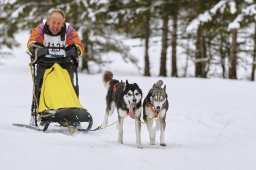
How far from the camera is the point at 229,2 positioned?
1705 cm

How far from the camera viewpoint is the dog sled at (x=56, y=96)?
7.75 metres

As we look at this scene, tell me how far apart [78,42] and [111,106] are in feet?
5.22

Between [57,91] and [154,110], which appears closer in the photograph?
[154,110]

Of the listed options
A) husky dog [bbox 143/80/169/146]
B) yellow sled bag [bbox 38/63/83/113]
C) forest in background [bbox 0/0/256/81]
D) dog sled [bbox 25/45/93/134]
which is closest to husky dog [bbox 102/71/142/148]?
husky dog [bbox 143/80/169/146]

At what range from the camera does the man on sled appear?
7809 millimetres

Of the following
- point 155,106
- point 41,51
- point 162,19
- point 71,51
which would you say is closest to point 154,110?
point 155,106

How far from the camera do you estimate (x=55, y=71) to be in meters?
8.23

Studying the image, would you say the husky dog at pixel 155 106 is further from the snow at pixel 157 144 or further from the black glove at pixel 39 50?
the black glove at pixel 39 50

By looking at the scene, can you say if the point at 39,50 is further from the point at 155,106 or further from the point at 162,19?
the point at 162,19

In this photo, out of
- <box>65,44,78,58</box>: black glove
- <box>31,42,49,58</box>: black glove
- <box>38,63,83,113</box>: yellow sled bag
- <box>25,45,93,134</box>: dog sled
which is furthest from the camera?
<box>65,44,78,58</box>: black glove

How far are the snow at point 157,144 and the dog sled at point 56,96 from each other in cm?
29

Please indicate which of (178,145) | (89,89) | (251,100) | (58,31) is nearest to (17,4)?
(89,89)

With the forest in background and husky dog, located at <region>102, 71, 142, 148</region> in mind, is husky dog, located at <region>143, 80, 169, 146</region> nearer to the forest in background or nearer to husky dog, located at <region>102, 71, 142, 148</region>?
husky dog, located at <region>102, 71, 142, 148</region>

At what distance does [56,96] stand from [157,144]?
1.82 m
